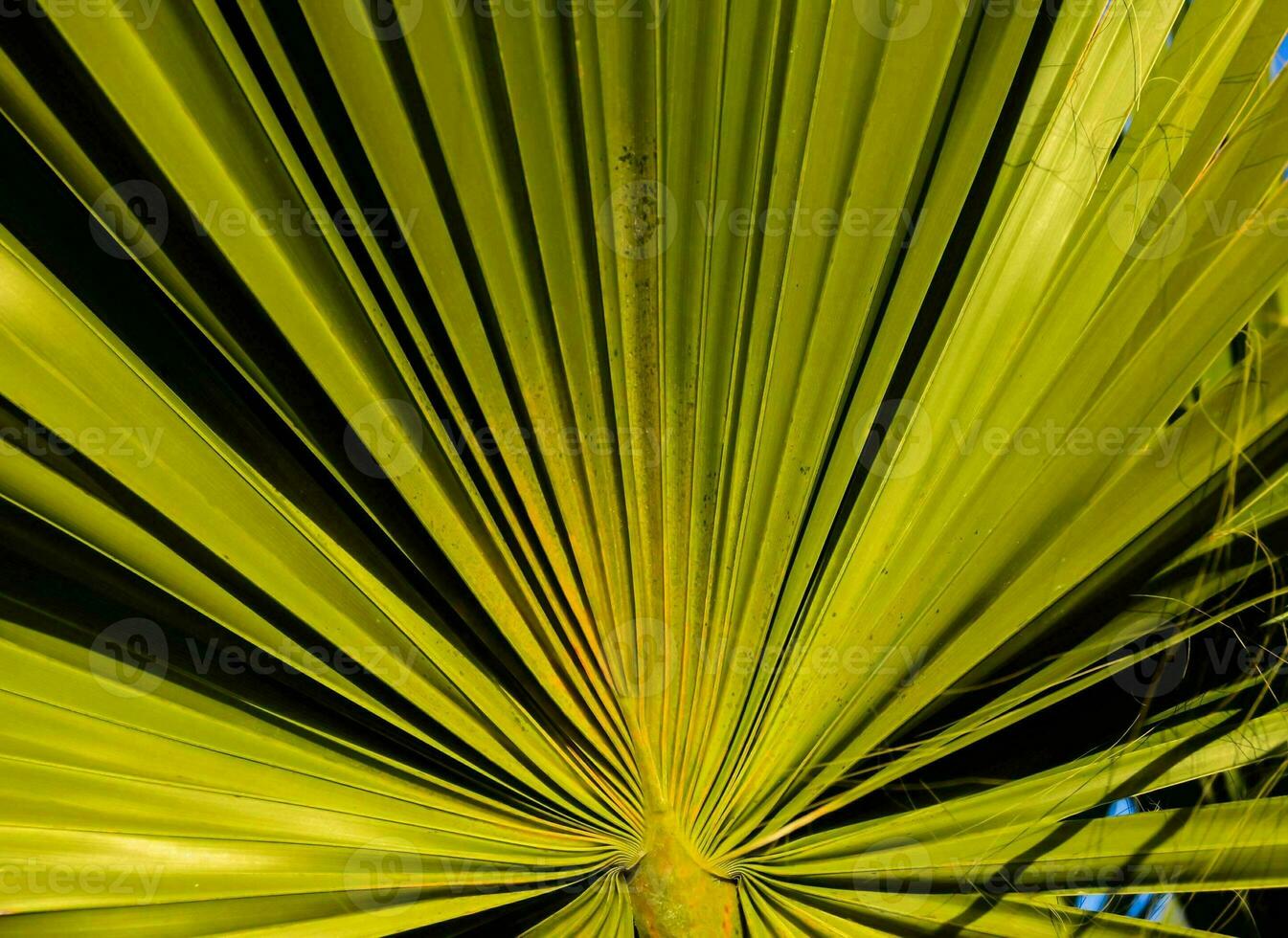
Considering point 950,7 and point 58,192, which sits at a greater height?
point 950,7

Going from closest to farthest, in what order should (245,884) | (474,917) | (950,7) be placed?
(950,7) → (245,884) → (474,917)

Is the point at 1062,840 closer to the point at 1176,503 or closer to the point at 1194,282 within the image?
the point at 1176,503

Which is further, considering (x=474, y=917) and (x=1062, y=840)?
(x=474, y=917)

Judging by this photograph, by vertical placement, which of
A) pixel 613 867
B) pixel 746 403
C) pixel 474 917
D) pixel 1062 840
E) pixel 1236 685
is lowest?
pixel 474 917

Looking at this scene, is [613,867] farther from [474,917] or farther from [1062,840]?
[1062,840]

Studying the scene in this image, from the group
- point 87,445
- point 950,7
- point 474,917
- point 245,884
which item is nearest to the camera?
point 950,7

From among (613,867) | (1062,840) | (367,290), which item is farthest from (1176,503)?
(367,290)
